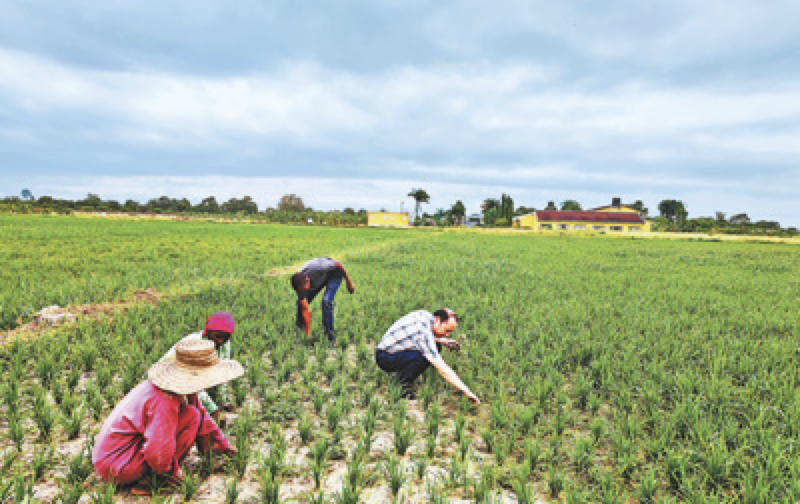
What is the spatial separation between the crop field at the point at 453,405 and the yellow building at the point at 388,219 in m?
64.0

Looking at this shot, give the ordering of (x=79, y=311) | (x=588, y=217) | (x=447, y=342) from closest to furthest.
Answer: (x=447, y=342)
(x=79, y=311)
(x=588, y=217)

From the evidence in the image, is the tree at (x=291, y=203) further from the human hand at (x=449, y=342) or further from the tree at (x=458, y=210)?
the human hand at (x=449, y=342)

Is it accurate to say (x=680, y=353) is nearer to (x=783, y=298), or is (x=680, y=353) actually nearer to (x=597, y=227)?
(x=783, y=298)

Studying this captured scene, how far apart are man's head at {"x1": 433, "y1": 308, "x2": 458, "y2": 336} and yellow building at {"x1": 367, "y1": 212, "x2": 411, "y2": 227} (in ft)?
217

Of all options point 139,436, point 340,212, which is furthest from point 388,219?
point 139,436

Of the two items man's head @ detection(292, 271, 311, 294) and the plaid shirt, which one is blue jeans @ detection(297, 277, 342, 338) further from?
the plaid shirt

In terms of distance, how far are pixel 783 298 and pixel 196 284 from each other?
12682 mm

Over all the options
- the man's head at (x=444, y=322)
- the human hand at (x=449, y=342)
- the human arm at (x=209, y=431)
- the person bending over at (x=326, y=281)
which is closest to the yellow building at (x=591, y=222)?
the person bending over at (x=326, y=281)

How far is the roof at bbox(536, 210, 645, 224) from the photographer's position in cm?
6280

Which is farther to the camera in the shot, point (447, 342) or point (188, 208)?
point (188, 208)

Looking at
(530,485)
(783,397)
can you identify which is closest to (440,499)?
(530,485)

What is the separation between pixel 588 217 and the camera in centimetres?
6406

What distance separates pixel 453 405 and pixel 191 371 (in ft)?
7.28

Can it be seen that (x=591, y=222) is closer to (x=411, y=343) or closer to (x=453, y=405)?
(x=453, y=405)
